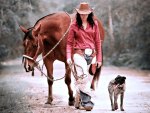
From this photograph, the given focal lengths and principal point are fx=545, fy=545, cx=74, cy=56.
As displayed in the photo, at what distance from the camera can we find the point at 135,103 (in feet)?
25.9

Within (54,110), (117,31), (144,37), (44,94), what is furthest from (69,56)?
(117,31)

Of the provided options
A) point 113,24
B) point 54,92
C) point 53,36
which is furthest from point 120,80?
point 113,24

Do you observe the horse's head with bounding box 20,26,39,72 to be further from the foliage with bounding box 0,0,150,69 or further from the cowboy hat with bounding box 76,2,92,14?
the foliage with bounding box 0,0,150,69

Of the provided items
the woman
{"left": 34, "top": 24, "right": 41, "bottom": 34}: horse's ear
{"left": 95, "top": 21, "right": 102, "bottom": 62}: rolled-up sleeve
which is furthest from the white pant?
{"left": 34, "top": 24, "right": 41, "bottom": 34}: horse's ear

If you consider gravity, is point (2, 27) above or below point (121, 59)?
above

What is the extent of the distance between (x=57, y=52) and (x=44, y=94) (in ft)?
4.37

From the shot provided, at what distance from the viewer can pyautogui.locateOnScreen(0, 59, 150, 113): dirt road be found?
293 inches

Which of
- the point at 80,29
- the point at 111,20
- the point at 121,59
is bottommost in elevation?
the point at 121,59

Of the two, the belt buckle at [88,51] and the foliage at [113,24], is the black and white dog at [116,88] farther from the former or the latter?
the foliage at [113,24]

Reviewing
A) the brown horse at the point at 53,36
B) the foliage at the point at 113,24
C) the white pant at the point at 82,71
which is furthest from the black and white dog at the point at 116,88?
the foliage at the point at 113,24

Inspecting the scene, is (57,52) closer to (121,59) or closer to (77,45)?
(77,45)

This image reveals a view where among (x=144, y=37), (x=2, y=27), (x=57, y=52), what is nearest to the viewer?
(x=57, y=52)

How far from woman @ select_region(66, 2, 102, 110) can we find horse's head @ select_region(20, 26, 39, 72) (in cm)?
120

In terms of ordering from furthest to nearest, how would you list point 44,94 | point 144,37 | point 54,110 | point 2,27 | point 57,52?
point 144,37, point 2,27, point 44,94, point 57,52, point 54,110
